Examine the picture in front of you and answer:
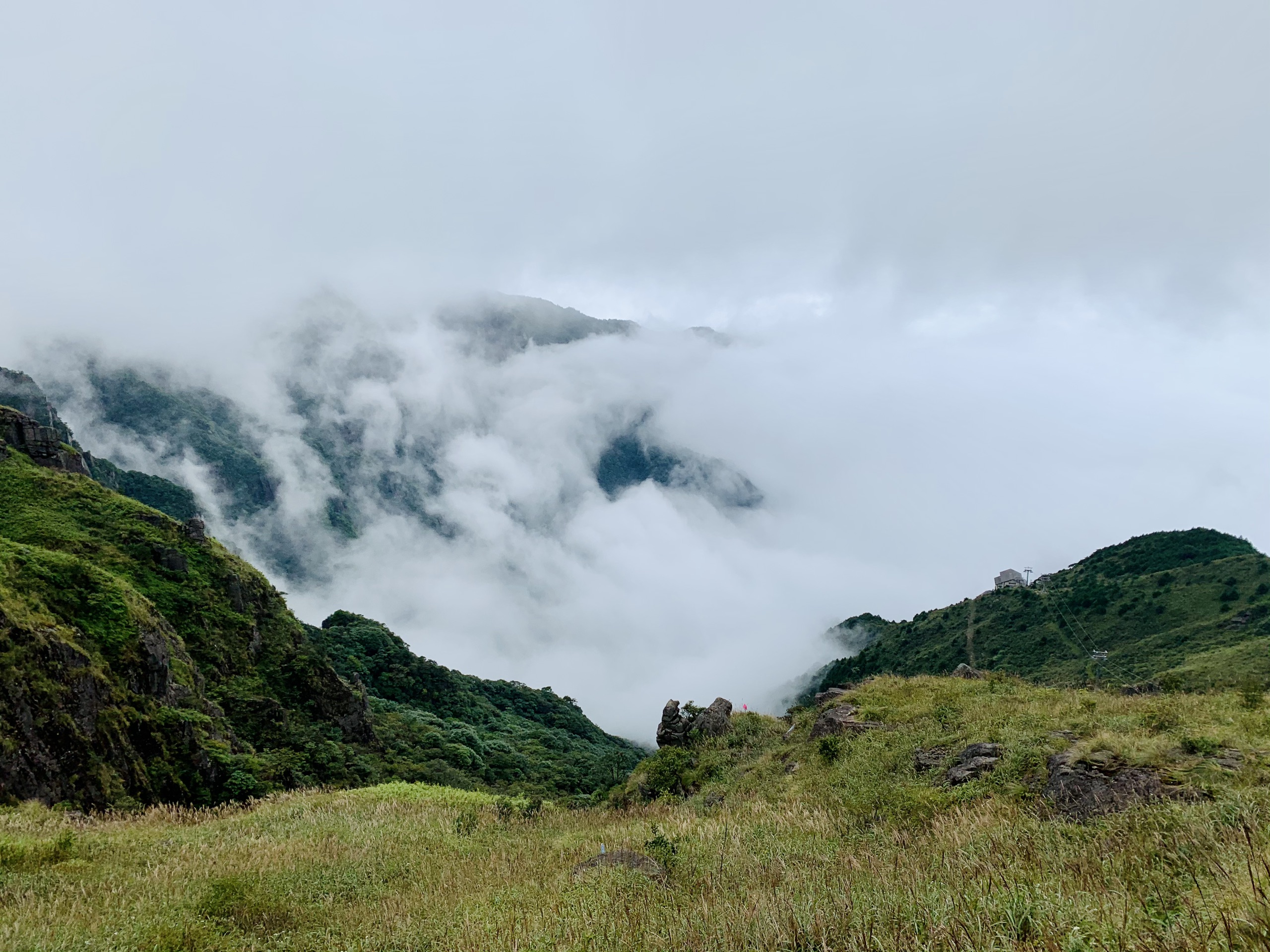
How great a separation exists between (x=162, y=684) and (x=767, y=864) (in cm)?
4079

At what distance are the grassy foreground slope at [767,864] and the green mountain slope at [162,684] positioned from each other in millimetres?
15462

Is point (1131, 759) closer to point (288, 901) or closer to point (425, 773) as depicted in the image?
point (288, 901)

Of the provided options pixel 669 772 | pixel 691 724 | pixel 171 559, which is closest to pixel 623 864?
pixel 669 772

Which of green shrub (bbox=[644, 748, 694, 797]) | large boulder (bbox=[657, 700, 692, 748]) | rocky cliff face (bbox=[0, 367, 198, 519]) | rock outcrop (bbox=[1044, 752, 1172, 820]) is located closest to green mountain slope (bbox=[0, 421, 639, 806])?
rocky cliff face (bbox=[0, 367, 198, 519])

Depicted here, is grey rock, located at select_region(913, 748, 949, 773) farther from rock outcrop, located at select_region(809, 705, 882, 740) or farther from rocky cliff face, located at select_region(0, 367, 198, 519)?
rocky cliff face, located at select_region(0, 367, 198, 519)

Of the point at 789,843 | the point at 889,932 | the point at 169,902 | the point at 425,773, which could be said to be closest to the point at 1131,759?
the point at 789,843

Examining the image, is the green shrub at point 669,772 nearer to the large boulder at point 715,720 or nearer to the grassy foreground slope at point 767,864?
the large boulder at point 715,720

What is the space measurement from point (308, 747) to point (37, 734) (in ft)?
83.9

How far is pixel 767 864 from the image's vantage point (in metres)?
9.05

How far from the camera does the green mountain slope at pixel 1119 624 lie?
7225cm

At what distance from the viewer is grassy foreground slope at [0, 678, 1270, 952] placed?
18.2 ft

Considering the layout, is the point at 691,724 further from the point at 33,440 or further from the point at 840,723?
the point at 33,440

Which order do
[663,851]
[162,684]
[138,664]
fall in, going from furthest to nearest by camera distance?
[162,684]
[138,664]
[663,851]

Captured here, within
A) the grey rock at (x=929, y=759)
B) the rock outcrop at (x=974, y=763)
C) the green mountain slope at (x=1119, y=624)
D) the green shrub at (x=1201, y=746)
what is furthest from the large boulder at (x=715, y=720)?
the green mountain slope at (x=1119, y=624)
